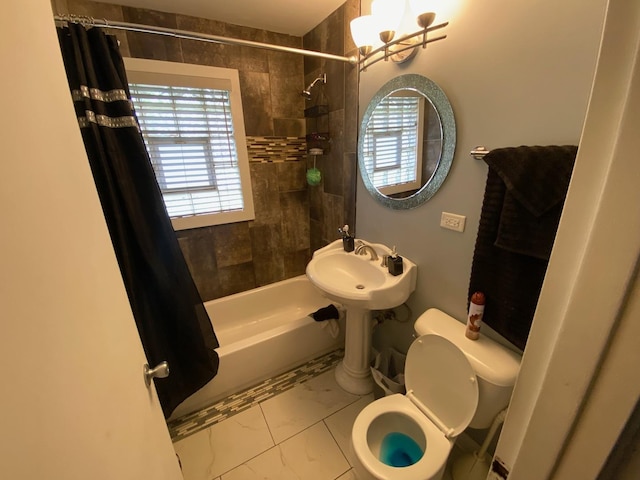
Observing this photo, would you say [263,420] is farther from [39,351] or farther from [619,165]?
[619,165]

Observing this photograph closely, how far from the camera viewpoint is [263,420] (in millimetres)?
1632

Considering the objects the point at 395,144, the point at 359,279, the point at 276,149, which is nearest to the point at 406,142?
the point at 395,144

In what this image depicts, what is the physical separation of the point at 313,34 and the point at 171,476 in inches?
107

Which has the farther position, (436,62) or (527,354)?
(436,62)

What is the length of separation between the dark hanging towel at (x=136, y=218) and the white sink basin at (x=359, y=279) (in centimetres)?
75

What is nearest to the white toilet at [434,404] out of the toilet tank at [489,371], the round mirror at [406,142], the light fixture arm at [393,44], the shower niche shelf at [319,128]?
the toilet tank at [489,371]

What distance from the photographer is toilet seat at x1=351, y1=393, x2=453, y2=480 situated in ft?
3.27

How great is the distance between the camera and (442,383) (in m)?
1.20

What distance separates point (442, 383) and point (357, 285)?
0.69m

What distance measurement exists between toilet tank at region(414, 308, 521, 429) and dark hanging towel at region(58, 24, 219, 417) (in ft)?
4.46

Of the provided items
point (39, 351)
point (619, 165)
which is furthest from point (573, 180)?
point (39, 351)

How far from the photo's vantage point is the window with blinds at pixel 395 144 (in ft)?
4.53

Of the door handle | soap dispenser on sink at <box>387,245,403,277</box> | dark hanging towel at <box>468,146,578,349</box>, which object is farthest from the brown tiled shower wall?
the door handle

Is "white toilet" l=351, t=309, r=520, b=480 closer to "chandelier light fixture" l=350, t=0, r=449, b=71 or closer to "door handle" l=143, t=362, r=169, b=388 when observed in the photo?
"door handle" l=143, t=362, r=169, b=388
